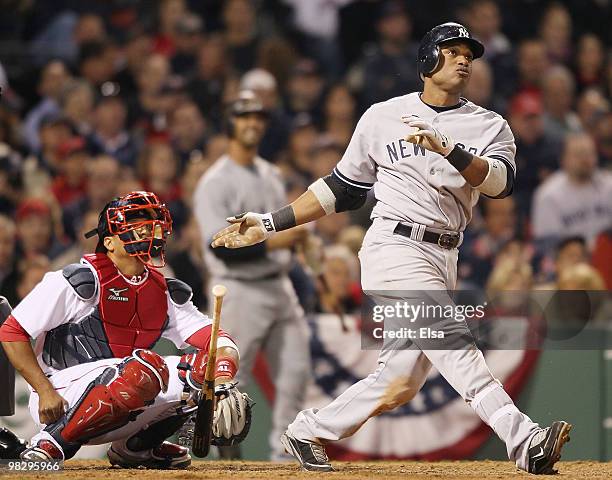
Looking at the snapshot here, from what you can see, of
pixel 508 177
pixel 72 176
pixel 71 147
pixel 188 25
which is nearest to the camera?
pixel 508 177

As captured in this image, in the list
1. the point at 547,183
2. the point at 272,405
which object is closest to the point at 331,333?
the point at 272,405

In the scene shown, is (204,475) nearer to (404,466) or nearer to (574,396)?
(404,466)

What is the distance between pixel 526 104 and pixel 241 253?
456cm

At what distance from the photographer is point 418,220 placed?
591 centimetres

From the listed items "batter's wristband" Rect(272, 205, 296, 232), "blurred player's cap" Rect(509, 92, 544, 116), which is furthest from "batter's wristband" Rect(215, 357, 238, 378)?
"blurred player's cap" Rect(509, 92, 544, 116)

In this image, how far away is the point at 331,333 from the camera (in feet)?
28.1

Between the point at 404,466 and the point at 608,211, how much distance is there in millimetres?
4900

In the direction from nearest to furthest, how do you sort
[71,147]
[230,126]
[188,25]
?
[230,126], [71,147], [188,25]

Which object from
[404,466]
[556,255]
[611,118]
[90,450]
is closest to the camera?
[404,466]

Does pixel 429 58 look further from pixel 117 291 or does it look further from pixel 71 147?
pixel 71 147

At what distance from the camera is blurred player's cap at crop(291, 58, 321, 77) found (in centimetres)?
1249

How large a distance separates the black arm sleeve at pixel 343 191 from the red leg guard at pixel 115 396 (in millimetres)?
1161

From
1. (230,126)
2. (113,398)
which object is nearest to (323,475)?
(113,398)

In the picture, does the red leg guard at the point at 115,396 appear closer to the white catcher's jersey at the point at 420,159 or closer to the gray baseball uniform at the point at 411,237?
the gray baseball uniform at the point at 411,237
